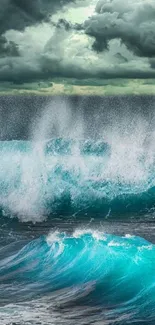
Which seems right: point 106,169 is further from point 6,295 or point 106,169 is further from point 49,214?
point 6,295

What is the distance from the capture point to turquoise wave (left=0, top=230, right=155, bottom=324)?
13.0m

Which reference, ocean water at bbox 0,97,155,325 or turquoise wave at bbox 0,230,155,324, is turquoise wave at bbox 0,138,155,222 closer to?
ocean water at bbox 0,97,155,325

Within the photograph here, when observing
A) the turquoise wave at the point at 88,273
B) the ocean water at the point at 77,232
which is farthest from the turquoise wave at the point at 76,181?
the turquoise wave at the point at 88,273

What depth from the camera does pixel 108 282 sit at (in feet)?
47.8

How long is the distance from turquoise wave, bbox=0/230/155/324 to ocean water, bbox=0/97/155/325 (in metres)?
0.02

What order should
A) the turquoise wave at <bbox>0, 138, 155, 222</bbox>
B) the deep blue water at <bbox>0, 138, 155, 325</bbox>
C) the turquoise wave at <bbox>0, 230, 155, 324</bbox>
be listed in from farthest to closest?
the turquoise wave at <bbox>0, 138, 155, 222</bbox> → the turquoise wave at <bbox>0, 230, 155, 324</bbox> → the deep blue water at <bbox>0, 138, 155, 325</bbox>

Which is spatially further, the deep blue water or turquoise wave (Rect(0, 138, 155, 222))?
turquoise wave (Rect(0, 138, 155, 222))

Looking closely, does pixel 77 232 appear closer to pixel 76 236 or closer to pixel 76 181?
pixel 76 236

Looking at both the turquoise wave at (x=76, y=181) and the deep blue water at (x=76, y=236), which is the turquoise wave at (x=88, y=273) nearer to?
the deep blue water at (x=76, y=236)

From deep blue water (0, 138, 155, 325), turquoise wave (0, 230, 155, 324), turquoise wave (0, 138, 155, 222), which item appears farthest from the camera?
turquoise wave (0, 138, 155, 222)

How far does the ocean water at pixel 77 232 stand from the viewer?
12.8 meters

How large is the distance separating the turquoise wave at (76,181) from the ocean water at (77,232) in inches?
1.6

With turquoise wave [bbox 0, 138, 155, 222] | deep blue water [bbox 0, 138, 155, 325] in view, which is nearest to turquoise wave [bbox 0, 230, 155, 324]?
deep blue water [bbox 0, 138, 155, 325]

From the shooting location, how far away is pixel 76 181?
1107 inches
